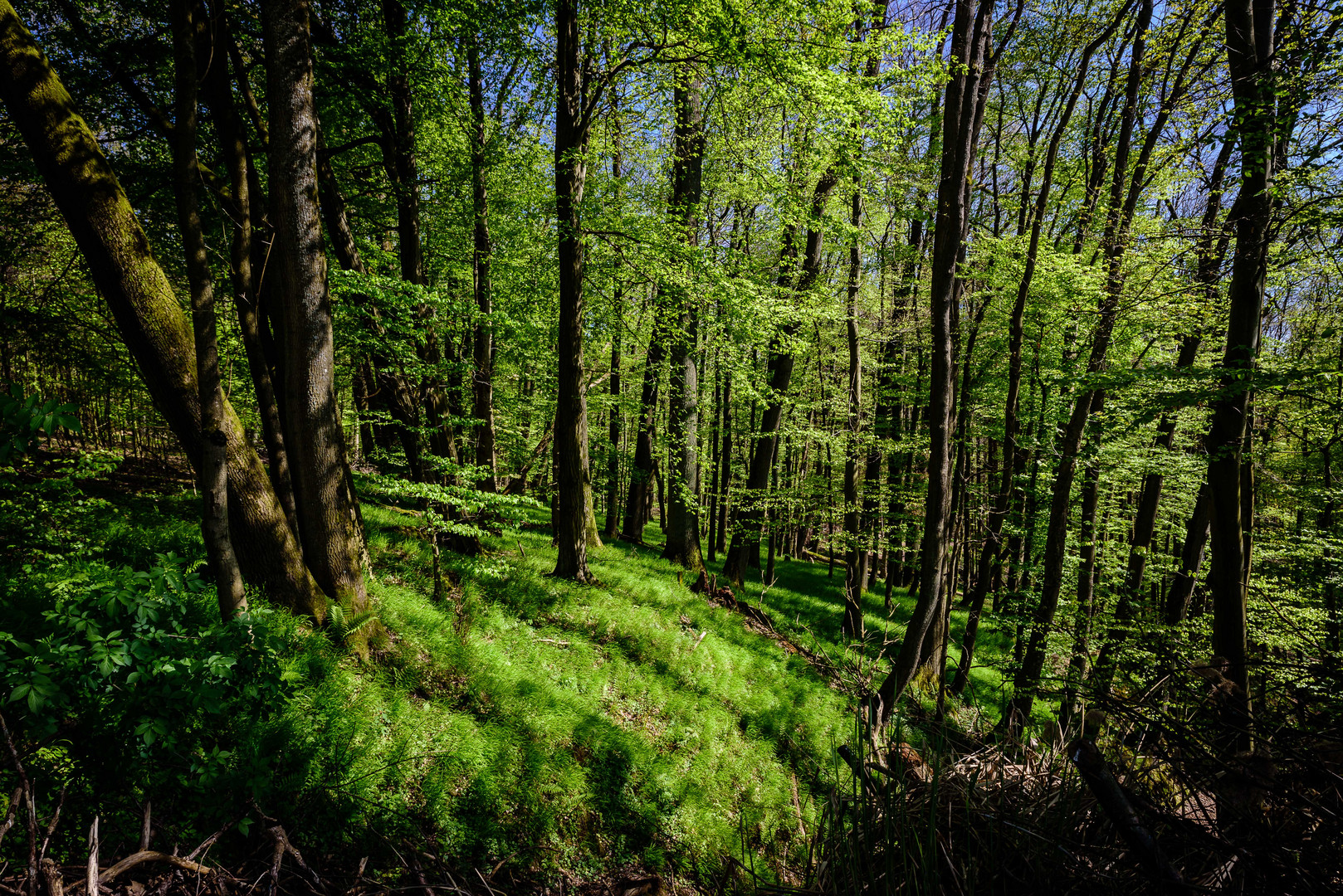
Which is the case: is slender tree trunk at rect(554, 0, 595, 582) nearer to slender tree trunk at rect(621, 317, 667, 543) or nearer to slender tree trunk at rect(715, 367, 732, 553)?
slender tree trunk at rect(621, 317, 667, 543)

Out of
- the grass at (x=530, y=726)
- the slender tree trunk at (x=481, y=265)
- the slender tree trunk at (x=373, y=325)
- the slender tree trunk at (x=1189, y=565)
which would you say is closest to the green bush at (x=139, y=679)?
the grass at (x=530, y=726)

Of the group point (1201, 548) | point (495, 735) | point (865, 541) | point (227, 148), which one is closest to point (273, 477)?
point (227, 148)

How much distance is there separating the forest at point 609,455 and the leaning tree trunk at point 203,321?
0.09ft

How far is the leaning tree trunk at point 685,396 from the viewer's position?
10102mm

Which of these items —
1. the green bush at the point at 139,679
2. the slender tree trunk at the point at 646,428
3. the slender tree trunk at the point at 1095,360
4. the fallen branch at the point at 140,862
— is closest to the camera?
the fallen branch at the point at 140,862

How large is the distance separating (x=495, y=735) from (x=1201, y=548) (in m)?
12.6

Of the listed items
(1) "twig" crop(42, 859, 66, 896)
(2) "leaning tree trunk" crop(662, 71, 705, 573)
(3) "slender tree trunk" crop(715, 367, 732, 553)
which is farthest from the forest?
(3) "slender tree trunk" crop(715, 367, 732, 553)

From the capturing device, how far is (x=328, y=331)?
15.3ft

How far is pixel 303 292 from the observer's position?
4504mm

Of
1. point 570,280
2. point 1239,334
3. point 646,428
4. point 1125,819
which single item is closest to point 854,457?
point 646,428

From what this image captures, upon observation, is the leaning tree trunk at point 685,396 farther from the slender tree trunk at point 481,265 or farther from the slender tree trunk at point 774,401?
the slender tree trunk at point 481,265

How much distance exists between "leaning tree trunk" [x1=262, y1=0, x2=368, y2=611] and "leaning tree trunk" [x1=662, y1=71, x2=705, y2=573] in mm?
6084

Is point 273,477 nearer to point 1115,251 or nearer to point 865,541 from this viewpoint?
point 865,541

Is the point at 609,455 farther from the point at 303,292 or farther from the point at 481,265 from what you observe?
the point at 303,292
